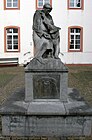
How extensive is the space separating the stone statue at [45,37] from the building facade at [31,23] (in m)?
17.2

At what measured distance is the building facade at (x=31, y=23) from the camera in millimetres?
23578

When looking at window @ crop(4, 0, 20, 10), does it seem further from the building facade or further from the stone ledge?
the stone ledge

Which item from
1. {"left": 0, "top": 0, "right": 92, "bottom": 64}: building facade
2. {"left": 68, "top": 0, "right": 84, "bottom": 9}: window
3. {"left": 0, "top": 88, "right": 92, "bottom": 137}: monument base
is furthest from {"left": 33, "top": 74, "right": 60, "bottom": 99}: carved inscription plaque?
{"left": 68, "top": 0, "right": 84, "bottom": 9}: window

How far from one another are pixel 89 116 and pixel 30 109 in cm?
114

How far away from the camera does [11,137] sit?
17.8 ft

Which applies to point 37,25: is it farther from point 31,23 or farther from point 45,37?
point 31,23

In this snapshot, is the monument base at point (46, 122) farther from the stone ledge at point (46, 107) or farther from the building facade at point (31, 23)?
the building facade at point (31, 23)

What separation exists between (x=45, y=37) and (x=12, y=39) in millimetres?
18114

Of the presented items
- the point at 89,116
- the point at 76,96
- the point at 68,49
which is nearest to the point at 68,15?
the point at 68,49

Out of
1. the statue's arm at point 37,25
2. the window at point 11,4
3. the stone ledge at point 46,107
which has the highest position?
the window at point 11,4

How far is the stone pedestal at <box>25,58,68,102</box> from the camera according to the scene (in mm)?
6098

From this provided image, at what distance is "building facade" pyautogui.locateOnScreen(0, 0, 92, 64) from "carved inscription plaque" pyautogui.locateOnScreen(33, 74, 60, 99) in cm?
1749

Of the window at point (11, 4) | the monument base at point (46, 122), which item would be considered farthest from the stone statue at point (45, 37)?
the window at point (11, 4)

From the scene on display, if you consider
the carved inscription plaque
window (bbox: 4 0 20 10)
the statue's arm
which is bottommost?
the carved inscription plaque
